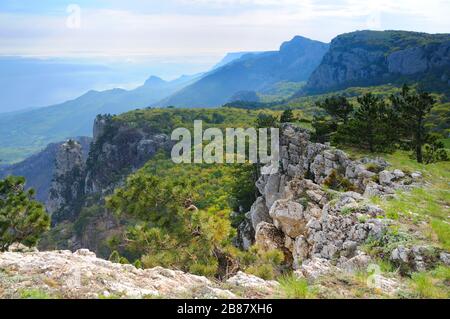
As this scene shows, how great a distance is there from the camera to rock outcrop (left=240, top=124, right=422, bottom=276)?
16016 millimetres

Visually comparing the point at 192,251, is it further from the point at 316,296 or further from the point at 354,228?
the point at 316,296

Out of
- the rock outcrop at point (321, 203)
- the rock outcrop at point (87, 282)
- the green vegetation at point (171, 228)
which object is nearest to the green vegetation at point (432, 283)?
the rock outcrop at point (321, 203)

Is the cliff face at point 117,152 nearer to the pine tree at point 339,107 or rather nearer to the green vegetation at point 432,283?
the pine tree at point 339,107

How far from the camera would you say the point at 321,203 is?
2314 cm

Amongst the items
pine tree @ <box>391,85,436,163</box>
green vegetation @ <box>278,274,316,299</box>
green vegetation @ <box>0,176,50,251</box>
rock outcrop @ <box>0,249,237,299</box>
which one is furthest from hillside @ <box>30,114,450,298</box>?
green vegetation @ <box>0,176,50,251</box>

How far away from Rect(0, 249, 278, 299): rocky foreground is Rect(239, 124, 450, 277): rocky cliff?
3243 millimetres

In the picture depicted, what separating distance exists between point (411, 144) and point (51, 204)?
13673 centimetres

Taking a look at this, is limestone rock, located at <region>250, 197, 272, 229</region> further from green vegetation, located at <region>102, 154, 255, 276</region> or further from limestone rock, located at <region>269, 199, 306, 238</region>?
green vegetation, located at <region>102, 154, 255, 276</region>

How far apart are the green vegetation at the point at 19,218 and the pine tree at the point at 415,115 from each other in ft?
89.8

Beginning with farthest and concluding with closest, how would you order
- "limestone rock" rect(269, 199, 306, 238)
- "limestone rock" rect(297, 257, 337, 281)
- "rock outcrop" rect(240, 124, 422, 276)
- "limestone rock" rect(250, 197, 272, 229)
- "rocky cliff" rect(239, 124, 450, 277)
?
"limestone rock" rect(250, 197, 272, 229) → "limestone rock" rect(269, 199, 306, 238) → "rock outcrop" rect(240, 124, 422, 276) → "rocky cliff" rect(239, 124, 450, 277) → "limestone rock" rect(297, 257, 337, 281)

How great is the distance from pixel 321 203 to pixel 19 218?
18.8m

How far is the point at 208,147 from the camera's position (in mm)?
86750

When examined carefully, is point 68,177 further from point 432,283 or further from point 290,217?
point 432,283

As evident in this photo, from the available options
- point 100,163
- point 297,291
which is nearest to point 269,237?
point 297,291
